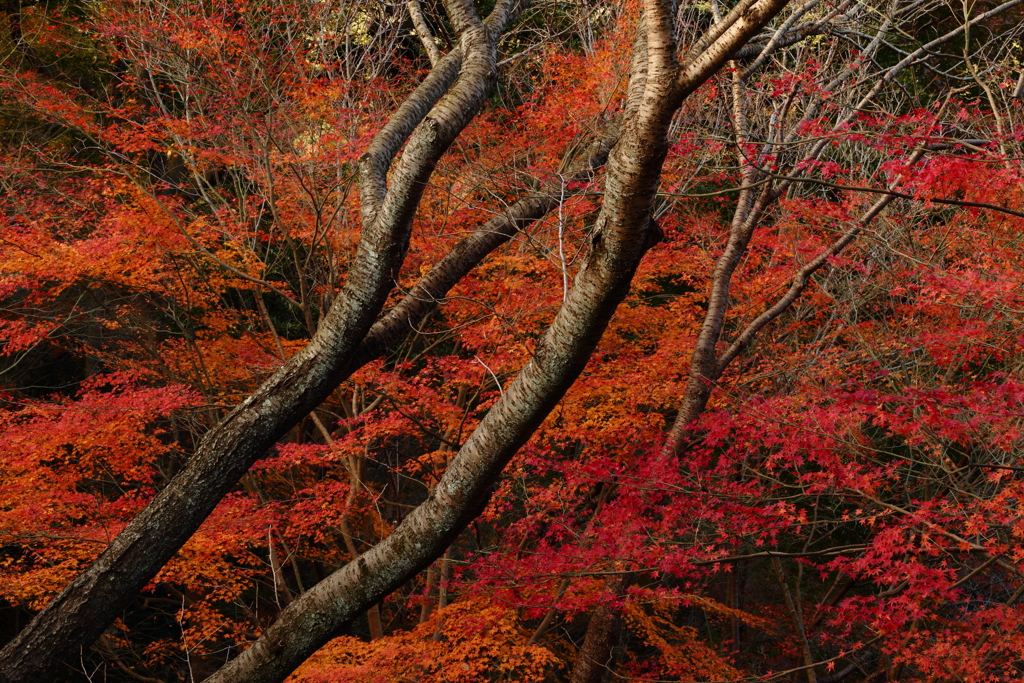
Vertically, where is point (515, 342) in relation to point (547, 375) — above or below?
below

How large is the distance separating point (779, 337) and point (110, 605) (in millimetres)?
10875

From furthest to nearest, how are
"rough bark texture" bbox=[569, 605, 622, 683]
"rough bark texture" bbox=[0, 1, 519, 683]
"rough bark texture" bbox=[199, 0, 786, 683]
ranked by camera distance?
"rough bark texture" bbox=[569, 605, 622, 683] → "rough bark texture" bbox=[0, 1, 519, 683] → "rough bark texture" bbox=[199, 0, 786, 683]

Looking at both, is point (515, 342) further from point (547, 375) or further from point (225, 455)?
point (547, 375)

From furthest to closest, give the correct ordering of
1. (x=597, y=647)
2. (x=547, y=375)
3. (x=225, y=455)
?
(x=597, y=647)
(x=225, y=455)
(x=547, y=375)

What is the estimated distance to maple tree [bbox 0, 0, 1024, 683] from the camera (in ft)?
13.8

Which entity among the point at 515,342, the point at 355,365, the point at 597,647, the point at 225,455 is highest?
the point at 355,365

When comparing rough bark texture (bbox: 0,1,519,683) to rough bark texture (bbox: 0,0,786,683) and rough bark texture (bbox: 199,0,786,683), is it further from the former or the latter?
rough bark texture (bbox: 199,0,786,683)

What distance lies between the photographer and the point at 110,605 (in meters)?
4.17

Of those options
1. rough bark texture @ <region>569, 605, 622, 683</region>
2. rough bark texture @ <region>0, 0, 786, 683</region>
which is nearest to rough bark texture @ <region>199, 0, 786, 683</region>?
rough bark texture @ <region>0, 0, 786, 683</region>

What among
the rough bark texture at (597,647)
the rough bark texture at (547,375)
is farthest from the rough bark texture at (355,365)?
the rough bark texture at (597,647)

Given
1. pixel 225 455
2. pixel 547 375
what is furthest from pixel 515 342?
pixel 547 375

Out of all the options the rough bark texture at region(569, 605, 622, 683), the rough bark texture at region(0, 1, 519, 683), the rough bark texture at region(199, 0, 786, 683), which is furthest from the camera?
the rough bark texture at region(569, 605, 622, 683)

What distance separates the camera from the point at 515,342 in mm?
8961

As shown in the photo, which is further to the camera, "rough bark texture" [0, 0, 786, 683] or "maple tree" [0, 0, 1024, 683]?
"maple tree" [0, 0, 1024, 683]
